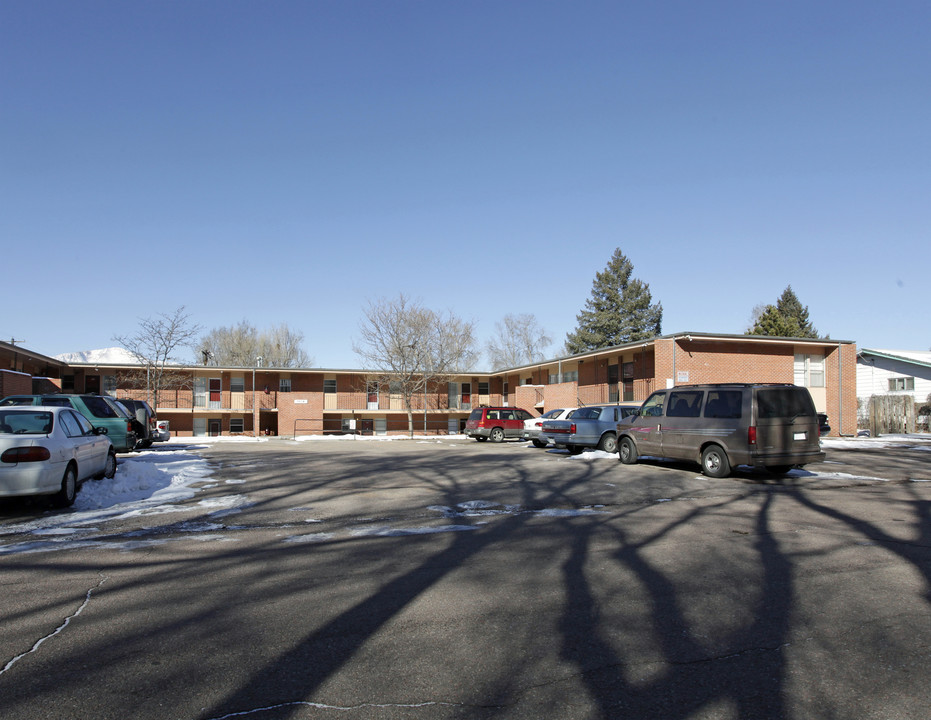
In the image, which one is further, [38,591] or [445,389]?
[445,389]

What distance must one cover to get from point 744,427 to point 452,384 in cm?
3706

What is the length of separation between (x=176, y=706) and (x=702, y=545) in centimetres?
555

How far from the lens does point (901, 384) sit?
40281 mm

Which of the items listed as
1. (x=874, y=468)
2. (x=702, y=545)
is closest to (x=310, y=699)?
(x=702, y=545)

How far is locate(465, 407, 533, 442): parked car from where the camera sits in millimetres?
31422

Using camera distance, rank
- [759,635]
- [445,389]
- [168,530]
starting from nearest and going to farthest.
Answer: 1. [759,635]
2. [168,530]
3. [445,389]

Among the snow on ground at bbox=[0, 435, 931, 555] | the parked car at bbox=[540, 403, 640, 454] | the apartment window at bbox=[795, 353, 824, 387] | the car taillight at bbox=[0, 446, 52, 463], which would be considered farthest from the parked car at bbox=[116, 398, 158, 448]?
the apartment window at bbox=[795, 353, 824, 387]

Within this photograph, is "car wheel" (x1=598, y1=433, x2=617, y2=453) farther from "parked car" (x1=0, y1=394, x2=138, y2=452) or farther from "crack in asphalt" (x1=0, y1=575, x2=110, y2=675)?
"crack in asphalt" (x1=0, y1=575, x2=110, y2=675)

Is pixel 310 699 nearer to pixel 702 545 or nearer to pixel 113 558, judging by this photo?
pixel 113 558

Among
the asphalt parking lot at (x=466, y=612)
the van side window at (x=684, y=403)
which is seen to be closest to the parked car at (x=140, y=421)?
the asphalt parking lot at (x=466, y=612)

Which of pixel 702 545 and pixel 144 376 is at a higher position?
pixel 144 376

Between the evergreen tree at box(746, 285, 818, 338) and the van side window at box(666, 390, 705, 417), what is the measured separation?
35.5 m

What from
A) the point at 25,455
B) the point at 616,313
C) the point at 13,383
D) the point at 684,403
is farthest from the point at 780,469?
the point at 616,313

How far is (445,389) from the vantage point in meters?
49.1
